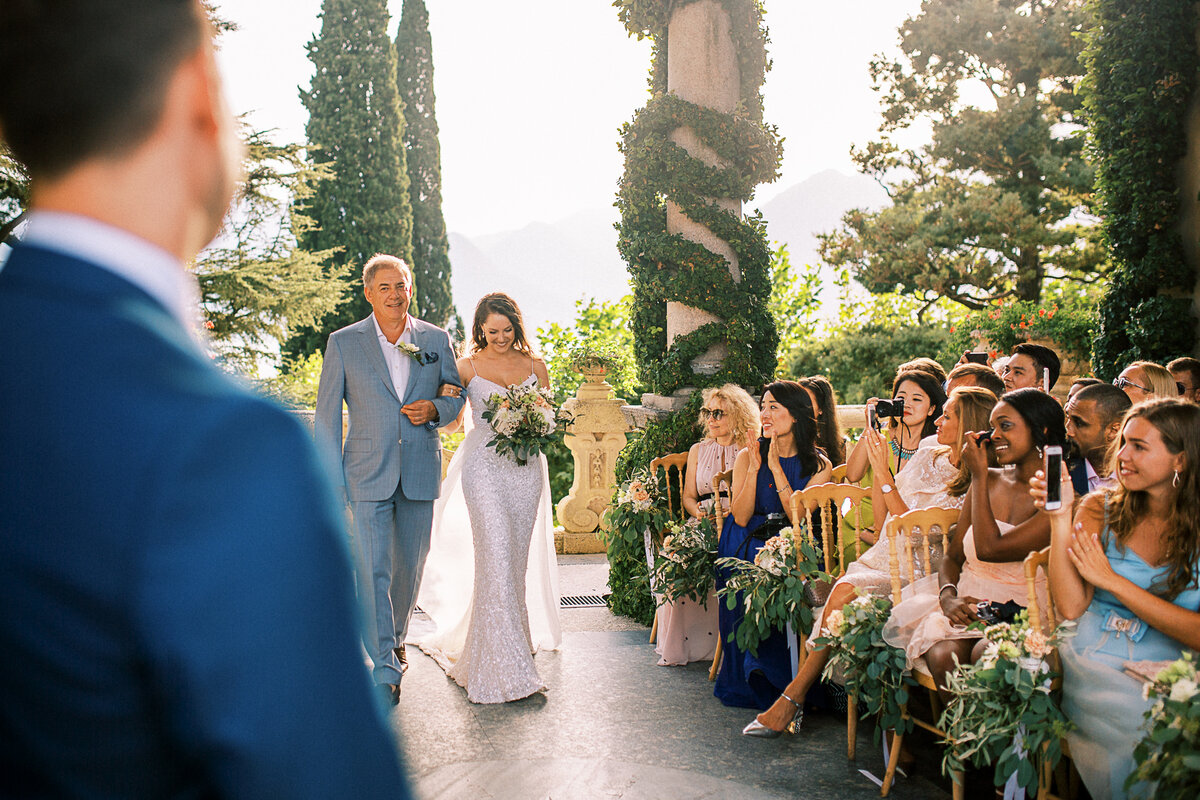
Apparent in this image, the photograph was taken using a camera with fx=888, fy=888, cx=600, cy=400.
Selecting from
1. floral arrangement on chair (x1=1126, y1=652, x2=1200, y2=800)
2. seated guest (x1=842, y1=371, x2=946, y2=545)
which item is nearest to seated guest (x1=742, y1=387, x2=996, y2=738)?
seated guest (x1=842, y1=371, x2=946, y2=545)

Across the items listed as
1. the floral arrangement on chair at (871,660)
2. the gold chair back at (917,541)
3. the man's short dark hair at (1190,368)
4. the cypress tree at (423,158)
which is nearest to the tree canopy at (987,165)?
the cypress tree at (423,158)

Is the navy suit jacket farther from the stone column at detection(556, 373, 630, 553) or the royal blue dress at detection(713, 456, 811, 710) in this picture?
the stone column at detection(556, 373, 630, 553)

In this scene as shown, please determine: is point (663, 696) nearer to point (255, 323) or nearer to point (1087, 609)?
point (1087, 609)

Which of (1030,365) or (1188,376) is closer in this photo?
(1030,365)

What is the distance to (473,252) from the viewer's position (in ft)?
221

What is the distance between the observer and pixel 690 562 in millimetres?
5008

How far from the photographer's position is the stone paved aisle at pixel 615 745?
11.3 ft

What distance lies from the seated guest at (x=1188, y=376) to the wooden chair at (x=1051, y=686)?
2731 millimetres

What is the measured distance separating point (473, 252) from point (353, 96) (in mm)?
48568

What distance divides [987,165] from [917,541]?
14.6m

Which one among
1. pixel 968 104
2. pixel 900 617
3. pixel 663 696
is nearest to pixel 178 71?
pixel 900 617

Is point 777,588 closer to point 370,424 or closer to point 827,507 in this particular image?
point 827,507

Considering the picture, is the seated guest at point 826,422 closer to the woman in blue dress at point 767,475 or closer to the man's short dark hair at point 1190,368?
the woman in blue dress at point 767,475

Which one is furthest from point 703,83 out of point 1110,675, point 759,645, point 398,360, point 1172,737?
point 1172,737
